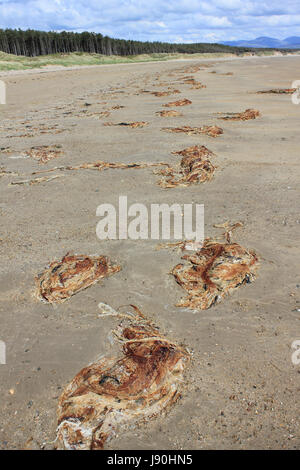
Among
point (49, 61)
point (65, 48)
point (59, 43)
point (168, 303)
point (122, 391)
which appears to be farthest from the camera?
point (65, 48)

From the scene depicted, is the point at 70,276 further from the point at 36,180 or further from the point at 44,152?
the point at 44,152

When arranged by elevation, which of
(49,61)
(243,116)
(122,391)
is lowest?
(122,391)

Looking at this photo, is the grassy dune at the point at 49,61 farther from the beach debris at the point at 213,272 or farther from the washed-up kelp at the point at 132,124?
the beach debris at the point at 213,272

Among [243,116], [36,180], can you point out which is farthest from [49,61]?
[36,180]

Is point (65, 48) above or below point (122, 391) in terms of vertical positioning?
above

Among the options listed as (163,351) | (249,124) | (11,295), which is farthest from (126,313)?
(249,124)

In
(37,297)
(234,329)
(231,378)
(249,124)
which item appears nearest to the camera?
(231,378)

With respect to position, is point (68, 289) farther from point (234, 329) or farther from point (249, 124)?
point (249, 124)
